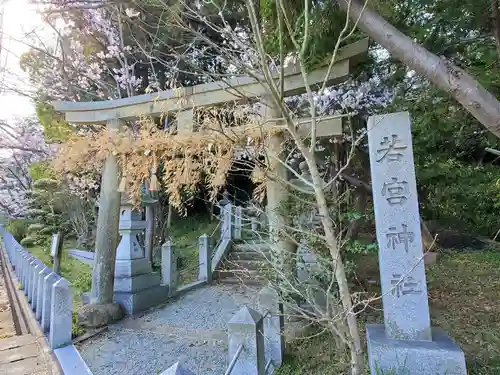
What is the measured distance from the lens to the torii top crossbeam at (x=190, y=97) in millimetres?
3824

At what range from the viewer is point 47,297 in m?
4.04

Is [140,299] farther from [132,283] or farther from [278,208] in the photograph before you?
[278,208]

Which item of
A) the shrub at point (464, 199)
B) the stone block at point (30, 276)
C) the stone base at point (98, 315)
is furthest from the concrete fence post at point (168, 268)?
the shrub at point (464, 199)

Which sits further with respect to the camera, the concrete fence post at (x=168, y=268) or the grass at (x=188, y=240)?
the grass at (x=188, y=240)

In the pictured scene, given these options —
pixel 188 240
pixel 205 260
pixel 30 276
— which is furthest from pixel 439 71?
pixel 188 240

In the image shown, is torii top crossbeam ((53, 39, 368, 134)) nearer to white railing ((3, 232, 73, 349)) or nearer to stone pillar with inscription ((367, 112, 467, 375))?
stone pillar with inscription ((367, 112, 467, 375))

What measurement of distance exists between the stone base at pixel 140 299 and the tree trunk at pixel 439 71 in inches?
205

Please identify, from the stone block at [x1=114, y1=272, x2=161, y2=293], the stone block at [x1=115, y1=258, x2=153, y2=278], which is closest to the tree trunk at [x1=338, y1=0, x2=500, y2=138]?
the stone block at [x1=115, y1=258, x2=153, y2=278]

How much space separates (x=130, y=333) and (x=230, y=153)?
303cm

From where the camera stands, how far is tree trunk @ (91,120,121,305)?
16.8ft

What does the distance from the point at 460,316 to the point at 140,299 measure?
519cm

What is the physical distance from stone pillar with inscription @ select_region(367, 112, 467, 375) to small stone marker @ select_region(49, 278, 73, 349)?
129 inches

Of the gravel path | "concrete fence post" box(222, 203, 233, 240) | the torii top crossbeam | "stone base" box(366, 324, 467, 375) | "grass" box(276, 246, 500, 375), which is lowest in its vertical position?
the gravel path

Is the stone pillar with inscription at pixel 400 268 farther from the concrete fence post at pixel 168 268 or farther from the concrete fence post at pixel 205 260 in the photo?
the concrete fence post at pixel 205 260
